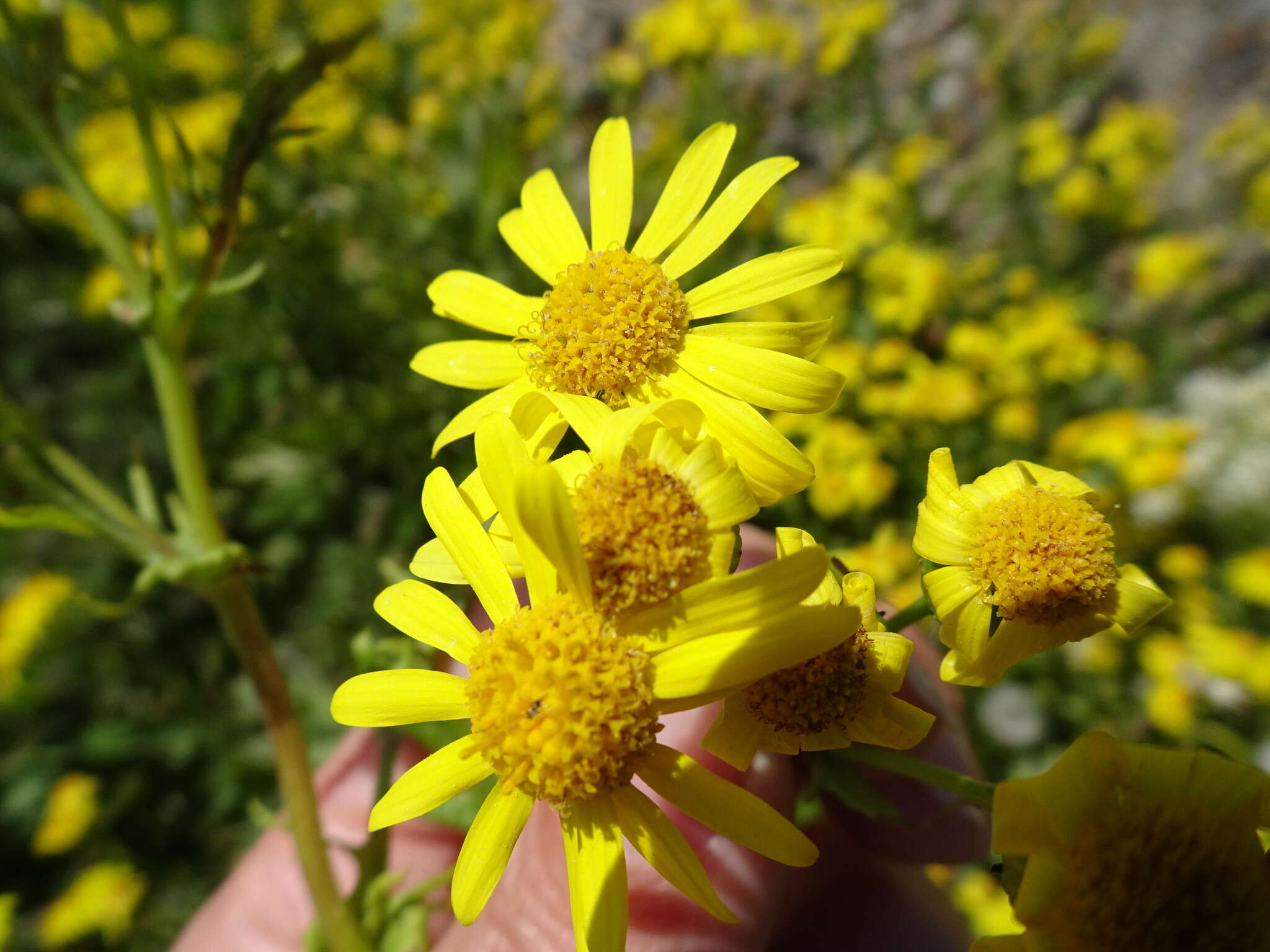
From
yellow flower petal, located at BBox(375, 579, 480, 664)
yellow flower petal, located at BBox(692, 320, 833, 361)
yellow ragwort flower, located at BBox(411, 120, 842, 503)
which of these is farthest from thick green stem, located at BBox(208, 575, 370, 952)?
yellow flower petal, located at BBox(692, 320, 833, 361)

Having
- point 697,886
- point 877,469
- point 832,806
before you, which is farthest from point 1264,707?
point 697,886

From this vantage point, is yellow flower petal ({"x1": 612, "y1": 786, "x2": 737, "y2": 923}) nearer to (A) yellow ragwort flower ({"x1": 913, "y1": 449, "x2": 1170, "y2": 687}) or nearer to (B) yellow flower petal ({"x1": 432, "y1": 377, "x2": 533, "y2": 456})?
(A) yellow ragwort flower ({"x1": 913, "y1": 449, "x2": 1170, "y2": 687})

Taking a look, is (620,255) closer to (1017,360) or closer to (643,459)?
(643,459)

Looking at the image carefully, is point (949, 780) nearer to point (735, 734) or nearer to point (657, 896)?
point (735, 734)

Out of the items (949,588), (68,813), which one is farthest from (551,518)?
(68,813)

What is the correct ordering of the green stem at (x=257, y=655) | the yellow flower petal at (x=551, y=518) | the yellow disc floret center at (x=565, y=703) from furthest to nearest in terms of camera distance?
the green stem at (x=257, y=655) → the yellow disc floret center at (x=565, y=703) → the yellow flower petal at (x=551, y=518)

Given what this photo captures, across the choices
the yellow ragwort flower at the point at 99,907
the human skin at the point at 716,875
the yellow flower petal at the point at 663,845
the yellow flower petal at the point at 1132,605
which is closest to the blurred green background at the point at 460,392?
the yellow ragwort flower at the point at 99,907

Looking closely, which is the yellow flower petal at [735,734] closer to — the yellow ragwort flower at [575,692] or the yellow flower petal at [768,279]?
the yellow ragwort flower at [575,692]
